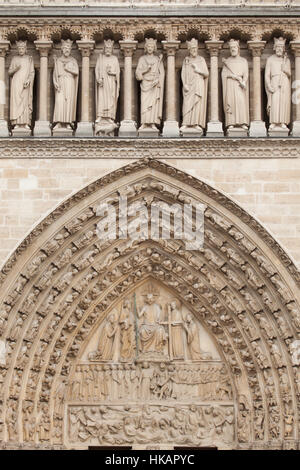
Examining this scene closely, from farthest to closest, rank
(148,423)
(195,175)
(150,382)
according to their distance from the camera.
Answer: (150,382), (148,423), (195,175)

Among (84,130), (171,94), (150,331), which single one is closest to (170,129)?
(171,94)

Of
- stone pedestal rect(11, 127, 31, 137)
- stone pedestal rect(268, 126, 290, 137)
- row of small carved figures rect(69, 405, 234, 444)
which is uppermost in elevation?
stone pedestal rect(11, 127, 31, 137)

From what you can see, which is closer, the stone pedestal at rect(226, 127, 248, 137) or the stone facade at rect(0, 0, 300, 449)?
the stone facade at rect(0, 0, 300, 449)

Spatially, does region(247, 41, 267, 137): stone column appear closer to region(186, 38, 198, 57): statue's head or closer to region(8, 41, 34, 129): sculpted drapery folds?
region(186, 38, 198, 57): statue's head

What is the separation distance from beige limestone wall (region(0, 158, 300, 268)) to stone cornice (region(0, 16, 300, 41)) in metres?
1.40

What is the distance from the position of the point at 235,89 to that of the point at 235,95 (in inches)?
2.7

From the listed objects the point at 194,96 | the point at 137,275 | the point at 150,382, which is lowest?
the point at 150,382

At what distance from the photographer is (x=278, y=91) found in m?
12.3

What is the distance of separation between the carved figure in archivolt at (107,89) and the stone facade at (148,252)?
0.02m

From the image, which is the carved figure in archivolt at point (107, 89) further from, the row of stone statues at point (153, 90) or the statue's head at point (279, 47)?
the statue's head at point (279, 47)

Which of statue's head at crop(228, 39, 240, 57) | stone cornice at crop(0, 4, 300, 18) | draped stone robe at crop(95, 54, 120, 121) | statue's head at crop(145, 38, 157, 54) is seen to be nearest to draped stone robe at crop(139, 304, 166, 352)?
draped stone robe at crop(95, 54, 120, 121)

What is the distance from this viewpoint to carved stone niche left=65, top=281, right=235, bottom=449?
41.1 ft

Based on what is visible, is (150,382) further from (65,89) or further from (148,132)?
(65,89)

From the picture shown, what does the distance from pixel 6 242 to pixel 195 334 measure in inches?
92.2
